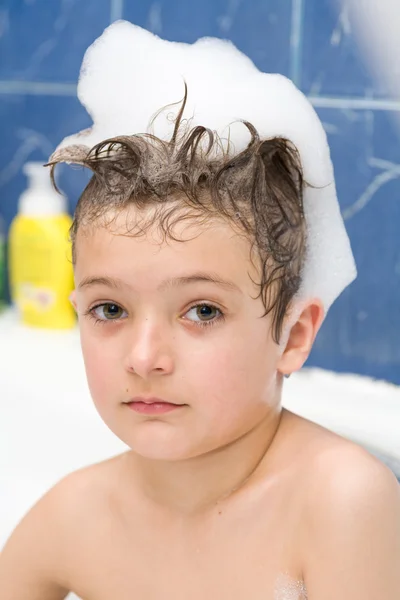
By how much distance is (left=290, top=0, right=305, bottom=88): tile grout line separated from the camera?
1.34 metres

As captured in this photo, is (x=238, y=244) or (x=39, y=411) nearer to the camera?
(x=238, y=244)

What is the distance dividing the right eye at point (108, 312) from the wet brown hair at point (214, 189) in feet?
0.24

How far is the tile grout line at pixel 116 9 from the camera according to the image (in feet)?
5.13

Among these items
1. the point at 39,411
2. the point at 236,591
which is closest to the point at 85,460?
the point at 39,411

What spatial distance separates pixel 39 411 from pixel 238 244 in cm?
76

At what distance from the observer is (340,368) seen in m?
1.42

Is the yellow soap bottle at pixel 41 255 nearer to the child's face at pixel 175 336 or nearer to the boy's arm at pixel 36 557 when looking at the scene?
the boy's arm at pixel 36 557

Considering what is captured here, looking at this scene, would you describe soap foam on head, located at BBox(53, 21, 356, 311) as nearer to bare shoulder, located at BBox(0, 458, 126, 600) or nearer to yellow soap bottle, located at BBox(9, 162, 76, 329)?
bare shoulder, located at BBox(0, 458, 126, 600)

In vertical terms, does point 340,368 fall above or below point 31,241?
below

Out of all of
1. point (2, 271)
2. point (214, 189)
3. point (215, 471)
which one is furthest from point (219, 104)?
point (2, 271)

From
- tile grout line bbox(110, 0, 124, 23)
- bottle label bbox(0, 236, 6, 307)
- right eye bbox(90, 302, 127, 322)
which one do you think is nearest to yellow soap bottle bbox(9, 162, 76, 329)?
bottle label bbox(0, 236, 6, 307)

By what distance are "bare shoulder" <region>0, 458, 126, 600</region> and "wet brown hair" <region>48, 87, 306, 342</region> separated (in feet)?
0.94

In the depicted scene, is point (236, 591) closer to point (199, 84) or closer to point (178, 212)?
point (178, 212)

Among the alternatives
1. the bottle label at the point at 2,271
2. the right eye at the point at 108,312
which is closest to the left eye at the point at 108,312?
the right eye at the point at 108,312
